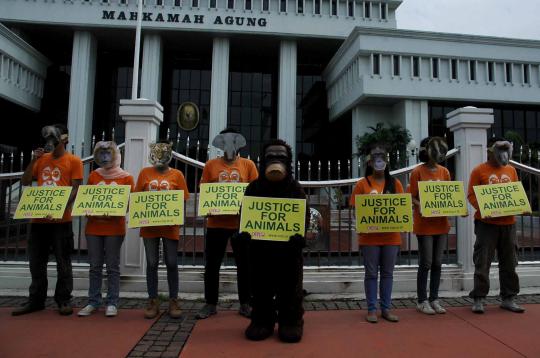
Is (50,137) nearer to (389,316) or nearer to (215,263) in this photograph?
(215,263)

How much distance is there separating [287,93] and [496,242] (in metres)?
25.6

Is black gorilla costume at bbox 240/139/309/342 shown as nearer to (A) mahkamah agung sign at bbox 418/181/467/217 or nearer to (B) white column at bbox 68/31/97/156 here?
(A) mahkamah agung sign at bbox 418/181/467/217

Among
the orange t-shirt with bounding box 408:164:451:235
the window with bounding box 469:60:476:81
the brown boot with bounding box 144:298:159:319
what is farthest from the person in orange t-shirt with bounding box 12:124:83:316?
the window with bounding box 469:60:476:81

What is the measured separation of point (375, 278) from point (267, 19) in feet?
89.2

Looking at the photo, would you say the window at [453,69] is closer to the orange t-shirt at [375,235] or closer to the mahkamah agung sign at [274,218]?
the orange t-shirt at [375,235]

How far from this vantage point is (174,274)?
181 inches

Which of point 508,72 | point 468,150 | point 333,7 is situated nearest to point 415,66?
point 508,72

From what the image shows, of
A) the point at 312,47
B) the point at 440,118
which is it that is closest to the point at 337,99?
the point at 312,47

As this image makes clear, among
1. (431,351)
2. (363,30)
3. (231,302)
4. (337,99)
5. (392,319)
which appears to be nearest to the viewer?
(431,351)

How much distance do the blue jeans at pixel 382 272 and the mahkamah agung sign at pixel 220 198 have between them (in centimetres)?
155

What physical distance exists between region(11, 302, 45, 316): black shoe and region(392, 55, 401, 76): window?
2520 centimetres

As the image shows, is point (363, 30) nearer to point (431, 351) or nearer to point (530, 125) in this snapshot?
point (530, 125)

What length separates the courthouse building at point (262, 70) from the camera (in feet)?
86.7

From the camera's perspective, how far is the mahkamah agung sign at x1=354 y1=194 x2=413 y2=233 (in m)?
4.47
